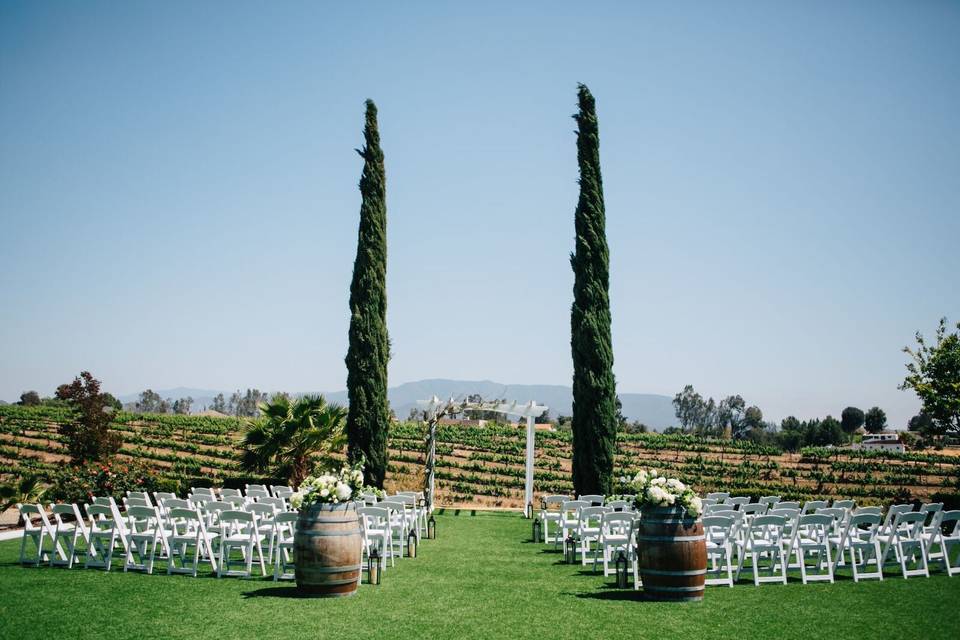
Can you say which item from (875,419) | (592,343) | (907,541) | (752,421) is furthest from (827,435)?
(907,541)

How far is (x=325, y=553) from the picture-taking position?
8.42 metres

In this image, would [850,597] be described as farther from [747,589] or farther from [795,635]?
[795,635]

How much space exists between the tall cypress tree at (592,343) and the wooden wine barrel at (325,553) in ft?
38.2

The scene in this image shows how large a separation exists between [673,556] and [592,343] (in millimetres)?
11868

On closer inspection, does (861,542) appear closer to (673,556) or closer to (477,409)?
(673,556)

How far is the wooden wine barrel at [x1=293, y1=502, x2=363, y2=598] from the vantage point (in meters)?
8.41

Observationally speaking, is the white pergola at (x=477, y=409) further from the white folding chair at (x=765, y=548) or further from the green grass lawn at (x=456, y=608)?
the white folding chair at (x=765, y=548)

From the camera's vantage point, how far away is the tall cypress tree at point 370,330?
809 inches

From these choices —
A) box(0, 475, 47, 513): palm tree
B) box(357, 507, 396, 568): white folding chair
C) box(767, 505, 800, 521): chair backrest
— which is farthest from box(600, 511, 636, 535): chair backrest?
box(0, 475, 47, 513): palm tree

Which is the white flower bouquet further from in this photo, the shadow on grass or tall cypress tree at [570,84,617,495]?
tall cypress tree at [570,84,617,495]

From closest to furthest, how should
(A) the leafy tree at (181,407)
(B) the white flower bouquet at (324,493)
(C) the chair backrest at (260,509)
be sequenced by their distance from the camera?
(B) the white flower bouquet at (324,493)
(C) the chair backrest at (260,509)
(A) the leafy tree at (181,407)

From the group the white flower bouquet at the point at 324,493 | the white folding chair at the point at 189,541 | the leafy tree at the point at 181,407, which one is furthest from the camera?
the leafy tree at the point at 181,407

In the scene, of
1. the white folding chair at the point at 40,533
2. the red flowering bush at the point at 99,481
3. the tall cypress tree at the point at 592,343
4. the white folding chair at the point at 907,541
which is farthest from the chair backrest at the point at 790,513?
the red flowering bush at the point at 99,481

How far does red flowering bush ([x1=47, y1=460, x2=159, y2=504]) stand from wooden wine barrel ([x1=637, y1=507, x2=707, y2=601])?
1240 centimetres
